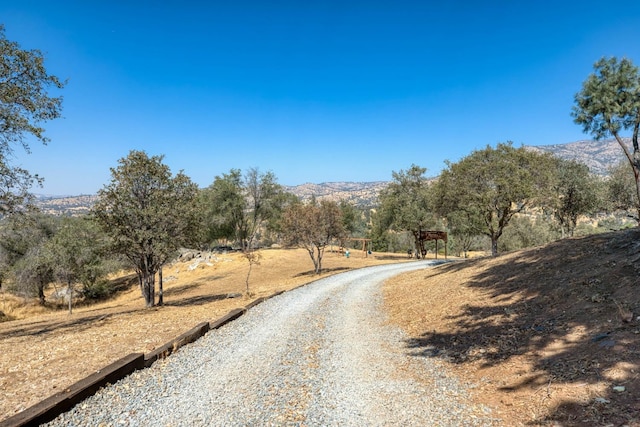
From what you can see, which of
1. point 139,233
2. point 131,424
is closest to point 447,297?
point 131,424

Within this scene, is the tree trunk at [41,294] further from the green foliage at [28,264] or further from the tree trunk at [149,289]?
the tree trunk at [149,289]

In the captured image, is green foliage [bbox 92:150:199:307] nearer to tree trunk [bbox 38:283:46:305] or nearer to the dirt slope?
the dirt slope

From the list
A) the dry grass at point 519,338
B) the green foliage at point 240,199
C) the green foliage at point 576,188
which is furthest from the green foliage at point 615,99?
the green foliage at point 240,199

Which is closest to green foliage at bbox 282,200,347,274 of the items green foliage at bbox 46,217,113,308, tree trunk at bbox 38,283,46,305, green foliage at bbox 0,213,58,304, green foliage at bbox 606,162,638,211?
green foliage at bbox 46,217,113,308

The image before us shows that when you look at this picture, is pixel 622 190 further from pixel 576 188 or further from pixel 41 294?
pixel 41 294

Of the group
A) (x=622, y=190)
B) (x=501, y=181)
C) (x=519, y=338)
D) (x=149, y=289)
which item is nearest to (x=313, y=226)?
(x=149, y=289)

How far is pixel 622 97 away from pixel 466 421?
48.9 ft

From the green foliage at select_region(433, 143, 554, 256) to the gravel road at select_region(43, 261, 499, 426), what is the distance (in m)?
12.6

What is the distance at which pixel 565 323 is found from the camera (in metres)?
8.08

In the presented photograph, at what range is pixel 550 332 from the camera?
7918 mm

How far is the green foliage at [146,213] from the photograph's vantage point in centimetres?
1773

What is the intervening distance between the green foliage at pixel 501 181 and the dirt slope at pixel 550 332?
5337 millimetres

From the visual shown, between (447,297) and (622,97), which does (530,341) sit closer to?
(447,297)

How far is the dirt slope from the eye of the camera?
213 inches
